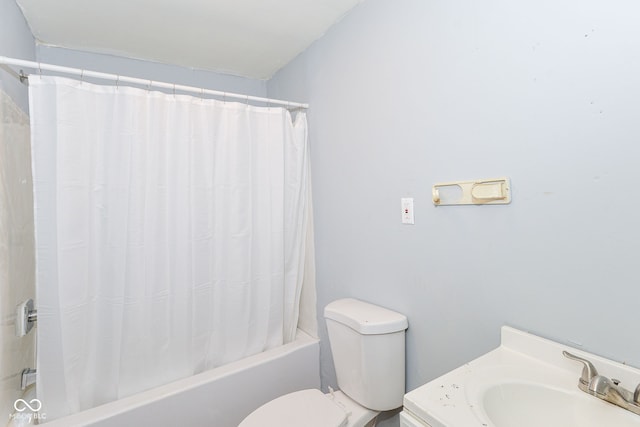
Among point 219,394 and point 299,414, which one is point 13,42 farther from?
point 299,414

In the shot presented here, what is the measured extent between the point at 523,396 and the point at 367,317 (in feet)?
2.02

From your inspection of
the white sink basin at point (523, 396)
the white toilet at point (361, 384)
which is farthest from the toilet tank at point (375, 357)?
the white sink basin at point (523, 396)

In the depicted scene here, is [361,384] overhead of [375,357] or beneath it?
beneath

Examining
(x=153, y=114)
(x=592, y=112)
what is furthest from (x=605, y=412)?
(x=153, y=114)

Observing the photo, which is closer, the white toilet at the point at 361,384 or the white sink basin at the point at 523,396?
the white sink basin at the point at 523,396

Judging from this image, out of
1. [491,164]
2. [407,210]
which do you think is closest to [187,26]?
[407,210]

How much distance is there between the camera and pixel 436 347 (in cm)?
121

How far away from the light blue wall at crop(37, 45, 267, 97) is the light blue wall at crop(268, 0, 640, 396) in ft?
3.11

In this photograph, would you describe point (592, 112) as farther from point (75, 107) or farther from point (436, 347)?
point (75, 107)

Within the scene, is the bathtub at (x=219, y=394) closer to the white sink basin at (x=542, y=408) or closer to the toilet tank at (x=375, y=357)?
the toilet tank at (x=375, y=357)

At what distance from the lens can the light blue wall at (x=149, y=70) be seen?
5.89 feet

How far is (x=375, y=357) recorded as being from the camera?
1256 mm

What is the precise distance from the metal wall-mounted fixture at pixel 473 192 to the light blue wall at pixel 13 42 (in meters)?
1.74

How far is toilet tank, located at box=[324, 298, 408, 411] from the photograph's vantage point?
1257mm
